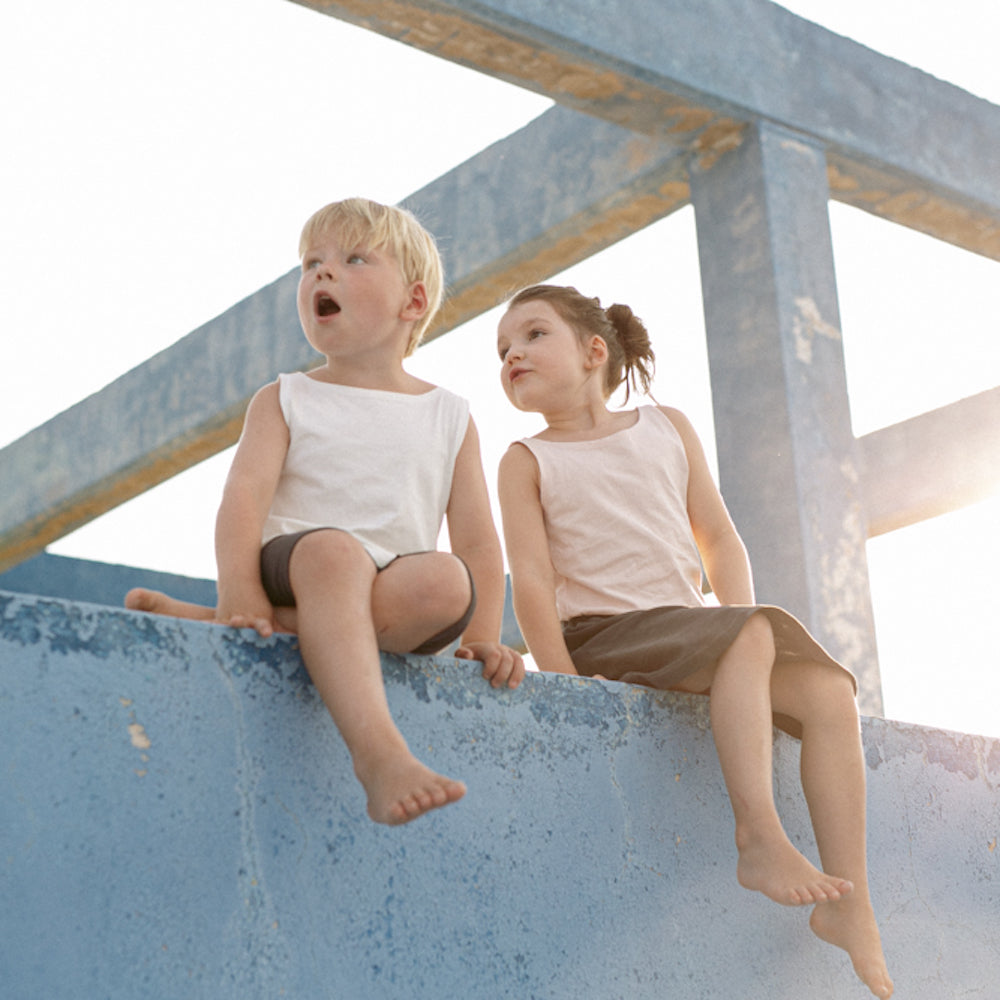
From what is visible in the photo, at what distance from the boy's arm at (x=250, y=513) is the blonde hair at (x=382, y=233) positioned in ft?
0.97

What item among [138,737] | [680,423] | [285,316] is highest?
[285,316]

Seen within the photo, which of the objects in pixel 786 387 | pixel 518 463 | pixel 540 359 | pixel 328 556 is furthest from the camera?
pixel 786 387

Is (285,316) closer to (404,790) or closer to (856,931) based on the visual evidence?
(856,931)

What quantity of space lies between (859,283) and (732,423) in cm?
194

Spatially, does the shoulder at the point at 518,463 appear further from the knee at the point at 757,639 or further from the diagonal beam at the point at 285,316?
the diagonal beam at the point at 285,316

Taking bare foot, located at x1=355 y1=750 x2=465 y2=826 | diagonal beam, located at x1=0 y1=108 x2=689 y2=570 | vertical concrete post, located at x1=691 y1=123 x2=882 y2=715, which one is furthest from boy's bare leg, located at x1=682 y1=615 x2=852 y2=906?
diagonal beam, located at x1=0 y1=108 x2=689 y2=570

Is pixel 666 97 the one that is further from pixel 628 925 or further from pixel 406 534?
pixel 628 925

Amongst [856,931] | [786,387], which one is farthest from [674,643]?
[786,387]

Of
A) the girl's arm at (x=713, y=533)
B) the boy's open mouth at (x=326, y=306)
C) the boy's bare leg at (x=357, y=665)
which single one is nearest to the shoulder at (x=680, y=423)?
the girl's arm at (x=713, y=533)

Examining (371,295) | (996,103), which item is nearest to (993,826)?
(371,295)

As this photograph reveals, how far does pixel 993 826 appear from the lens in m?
2.81

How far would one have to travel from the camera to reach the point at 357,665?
68.4 inches

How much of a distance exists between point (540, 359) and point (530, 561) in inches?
18.5

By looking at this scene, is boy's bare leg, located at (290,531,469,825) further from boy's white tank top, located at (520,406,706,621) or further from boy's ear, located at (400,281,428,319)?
boy's white tank top, located at (520,406,706,621)
